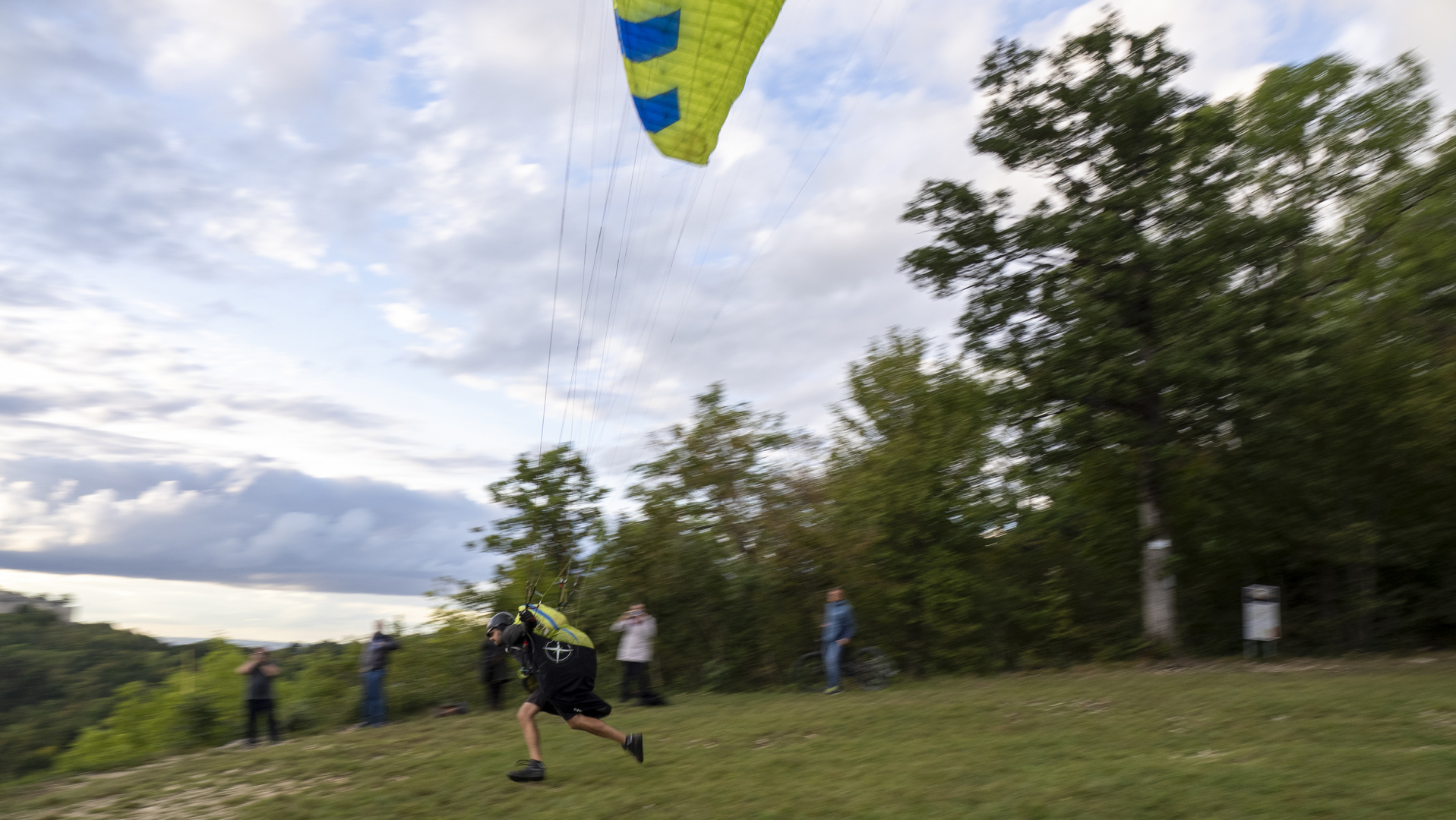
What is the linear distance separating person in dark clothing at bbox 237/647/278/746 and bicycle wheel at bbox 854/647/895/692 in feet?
28.5

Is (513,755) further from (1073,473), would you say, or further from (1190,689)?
(1073,473)

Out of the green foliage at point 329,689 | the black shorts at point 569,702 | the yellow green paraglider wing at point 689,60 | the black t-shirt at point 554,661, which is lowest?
the green foliage at point 329,689

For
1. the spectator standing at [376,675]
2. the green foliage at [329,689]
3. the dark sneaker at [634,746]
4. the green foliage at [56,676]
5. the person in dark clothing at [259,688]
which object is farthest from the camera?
the green foliage at [56,676]

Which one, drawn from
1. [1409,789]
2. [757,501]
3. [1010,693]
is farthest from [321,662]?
[1409,789]

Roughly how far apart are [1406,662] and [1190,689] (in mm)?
5328

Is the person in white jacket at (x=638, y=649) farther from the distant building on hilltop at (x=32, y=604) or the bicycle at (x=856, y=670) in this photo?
the distant building on hilltop at (x=32, y=604)

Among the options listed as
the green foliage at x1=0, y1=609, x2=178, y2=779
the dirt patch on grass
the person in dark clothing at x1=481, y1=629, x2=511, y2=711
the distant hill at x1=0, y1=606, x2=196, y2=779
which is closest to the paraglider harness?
the dirt patch on grass

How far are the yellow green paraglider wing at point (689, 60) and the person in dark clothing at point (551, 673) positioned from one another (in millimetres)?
4559

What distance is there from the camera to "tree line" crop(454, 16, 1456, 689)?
15.3 m

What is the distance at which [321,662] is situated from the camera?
1595cm

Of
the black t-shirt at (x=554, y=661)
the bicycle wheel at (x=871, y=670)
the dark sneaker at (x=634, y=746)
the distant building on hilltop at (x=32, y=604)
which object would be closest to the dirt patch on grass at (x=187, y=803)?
the black t-shirt at (x=554, y=661)

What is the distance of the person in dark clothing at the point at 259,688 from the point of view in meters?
12.1

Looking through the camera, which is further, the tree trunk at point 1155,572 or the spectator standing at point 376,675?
the tree trunk at point 1155,572

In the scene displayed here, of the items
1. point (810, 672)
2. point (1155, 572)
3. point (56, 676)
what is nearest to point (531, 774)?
point (810, 672)
